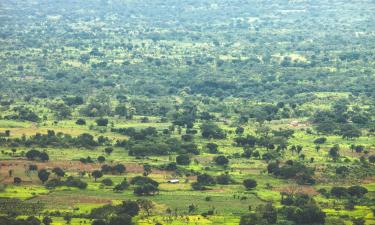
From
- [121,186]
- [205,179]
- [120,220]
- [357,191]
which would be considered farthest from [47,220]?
[357,191]

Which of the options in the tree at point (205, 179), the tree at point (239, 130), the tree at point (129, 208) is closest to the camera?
the tree at point (129, 208)

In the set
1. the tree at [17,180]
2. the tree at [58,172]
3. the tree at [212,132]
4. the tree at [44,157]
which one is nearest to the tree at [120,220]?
the tree at [17,180]

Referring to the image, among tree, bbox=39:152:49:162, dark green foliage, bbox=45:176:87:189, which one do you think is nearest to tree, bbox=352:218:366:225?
dark green foliage, bbox=45:176:87:189

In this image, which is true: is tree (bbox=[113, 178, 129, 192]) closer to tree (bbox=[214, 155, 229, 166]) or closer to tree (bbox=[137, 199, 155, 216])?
tree (bbox=[137, 199, 155, 216])

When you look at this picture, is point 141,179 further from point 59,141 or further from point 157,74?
point 157,74

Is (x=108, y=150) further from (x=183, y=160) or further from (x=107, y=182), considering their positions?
(x=107, y=182)

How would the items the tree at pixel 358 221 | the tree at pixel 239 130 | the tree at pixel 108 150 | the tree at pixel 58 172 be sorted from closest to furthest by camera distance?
the tree at pixel 358 221 → the tree at pixel 58 172 → the tree at pixel 108 150 → the tree at pixel 239 130

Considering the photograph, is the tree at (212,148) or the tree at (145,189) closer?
the tree at (145,189)

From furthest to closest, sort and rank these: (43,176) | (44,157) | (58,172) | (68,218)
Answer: (44,157)
(58,172)
(43,176)
(68,218)

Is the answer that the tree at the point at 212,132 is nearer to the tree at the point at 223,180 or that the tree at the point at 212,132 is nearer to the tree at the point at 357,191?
the tree at the point at 223,180
